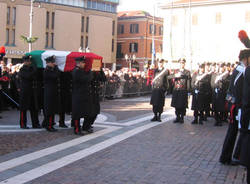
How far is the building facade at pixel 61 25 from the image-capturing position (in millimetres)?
55406

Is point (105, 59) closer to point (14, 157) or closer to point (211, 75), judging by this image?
point (211, 75)

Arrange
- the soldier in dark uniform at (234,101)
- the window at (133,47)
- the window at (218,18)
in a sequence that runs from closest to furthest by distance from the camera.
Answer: the soldier in dark uniform at (234,101) → the window at (218,18) → the window at (133,47)

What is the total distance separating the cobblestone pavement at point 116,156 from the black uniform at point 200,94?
1562 mm

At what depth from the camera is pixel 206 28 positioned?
177 feet

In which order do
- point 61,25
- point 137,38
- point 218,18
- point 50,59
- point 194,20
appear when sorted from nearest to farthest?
1. point 50,59
2. point 218,18
3. point 194,20
4. point 61,25
5. point 137,38

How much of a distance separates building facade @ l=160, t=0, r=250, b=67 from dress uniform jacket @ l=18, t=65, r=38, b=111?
41.8 meters

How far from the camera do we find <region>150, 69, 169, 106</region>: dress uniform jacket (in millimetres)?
12891

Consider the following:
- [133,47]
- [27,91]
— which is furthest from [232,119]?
[133,47]

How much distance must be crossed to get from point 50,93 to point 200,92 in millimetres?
5432

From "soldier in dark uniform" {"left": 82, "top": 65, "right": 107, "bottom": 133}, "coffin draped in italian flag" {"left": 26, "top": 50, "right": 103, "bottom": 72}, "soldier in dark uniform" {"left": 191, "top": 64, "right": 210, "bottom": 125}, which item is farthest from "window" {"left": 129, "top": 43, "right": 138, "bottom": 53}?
"soldier in dark uniform" {"left": 82, "top": 65, "right": 107, "bottom": 133}

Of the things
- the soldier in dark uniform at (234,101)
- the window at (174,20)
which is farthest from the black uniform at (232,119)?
the window at (174,20)

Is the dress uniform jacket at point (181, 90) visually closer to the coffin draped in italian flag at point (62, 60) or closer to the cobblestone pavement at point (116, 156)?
the cobblestone pavement at point (116, 156)

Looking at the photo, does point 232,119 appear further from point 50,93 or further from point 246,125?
point 50,93

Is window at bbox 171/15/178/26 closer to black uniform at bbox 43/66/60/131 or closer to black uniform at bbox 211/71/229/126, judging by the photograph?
black uniform at bbox 211/71/229/126
